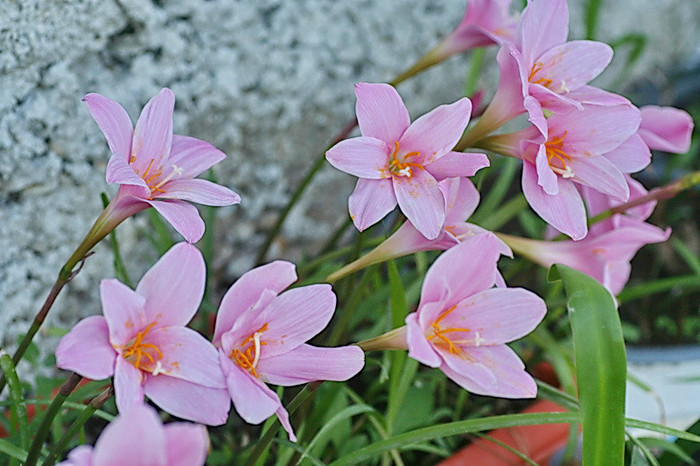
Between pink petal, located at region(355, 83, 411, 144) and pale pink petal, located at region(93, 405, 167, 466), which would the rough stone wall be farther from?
pale pink petal, located at region(93, 405, 167, 466)

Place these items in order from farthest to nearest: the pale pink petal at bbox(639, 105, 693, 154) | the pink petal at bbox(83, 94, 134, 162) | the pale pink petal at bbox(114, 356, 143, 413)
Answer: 1. the pale pink petal at bbox(639, 105, 693, 154)
2. the pink petal at bbox(83, 94, 134, 162)
3. the pale pink petal at bbox(114, 356, 143, 413)

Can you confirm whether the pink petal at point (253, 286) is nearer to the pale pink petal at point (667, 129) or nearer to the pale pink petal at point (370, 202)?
the pale pink petal at point (370, 202)

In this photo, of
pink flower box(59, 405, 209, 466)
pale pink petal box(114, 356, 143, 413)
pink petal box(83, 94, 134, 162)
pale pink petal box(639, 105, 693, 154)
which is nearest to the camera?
pink flower box(59, 405, 209, 466)

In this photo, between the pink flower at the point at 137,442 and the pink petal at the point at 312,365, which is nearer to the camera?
the pink flower at the point at 137,442

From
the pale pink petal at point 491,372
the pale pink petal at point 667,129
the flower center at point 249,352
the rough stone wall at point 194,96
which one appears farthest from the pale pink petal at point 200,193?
the pale pink petal at point 667,129

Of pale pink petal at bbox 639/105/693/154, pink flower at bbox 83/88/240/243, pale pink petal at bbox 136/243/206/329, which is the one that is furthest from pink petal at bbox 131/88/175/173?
pale pink petal at bbox 639/105/693/154

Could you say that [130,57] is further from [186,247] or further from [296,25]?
[186,247]
